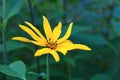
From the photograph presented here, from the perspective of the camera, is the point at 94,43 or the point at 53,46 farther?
the point at 94,43

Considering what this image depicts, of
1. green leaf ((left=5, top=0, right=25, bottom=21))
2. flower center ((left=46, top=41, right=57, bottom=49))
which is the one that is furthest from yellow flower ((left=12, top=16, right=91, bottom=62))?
green leaf ((left=5, top=0, right=25, bottom=21))

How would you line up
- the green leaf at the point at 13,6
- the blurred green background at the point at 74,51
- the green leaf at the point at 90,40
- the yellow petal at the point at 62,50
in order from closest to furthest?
the yellow petal at the point at 62,50 → the green leaf at the point at 13,6 → the blurred green background at the point at 74,51 → the green leaf at the point at 90,40

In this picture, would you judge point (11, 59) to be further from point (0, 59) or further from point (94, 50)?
point (94, 50)

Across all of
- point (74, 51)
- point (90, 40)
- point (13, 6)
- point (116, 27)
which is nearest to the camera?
point (13, 6)

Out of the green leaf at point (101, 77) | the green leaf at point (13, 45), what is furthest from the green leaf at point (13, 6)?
the green leaf at point (101, 77)

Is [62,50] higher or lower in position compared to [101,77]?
Result: lower

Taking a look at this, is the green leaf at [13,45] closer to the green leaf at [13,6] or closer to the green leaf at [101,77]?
the green leaf at [13,6]

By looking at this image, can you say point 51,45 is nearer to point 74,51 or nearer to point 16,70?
point 16,70

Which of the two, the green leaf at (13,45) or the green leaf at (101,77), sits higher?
the green leaf at (13,45)

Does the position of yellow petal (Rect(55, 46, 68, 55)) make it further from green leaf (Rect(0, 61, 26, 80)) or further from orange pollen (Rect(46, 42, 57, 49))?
green leaf (Rect(0, 61, 26, 80))

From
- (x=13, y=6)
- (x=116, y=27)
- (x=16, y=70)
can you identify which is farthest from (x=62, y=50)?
(x=116, y=27)

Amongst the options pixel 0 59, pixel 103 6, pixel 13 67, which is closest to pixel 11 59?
pixel 0 59
